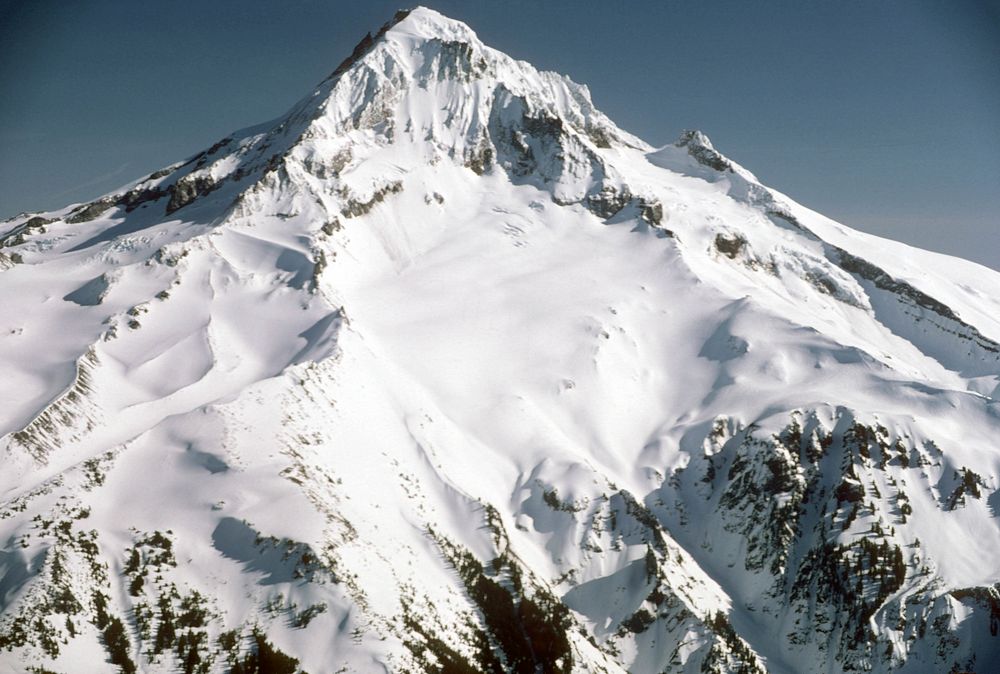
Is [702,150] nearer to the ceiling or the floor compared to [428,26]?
nearer to the floor

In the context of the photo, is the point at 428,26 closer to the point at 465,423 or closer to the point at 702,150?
the point at 702,150

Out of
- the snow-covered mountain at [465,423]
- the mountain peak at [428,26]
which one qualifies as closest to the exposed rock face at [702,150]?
the snow-covered mountain at [465,423]

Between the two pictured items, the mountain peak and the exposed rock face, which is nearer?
the mountain peak

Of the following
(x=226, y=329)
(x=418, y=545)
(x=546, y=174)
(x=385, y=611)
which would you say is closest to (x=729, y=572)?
(x=418, y=545)

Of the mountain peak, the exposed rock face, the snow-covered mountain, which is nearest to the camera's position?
the snow-covered mountain

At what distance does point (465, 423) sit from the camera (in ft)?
307

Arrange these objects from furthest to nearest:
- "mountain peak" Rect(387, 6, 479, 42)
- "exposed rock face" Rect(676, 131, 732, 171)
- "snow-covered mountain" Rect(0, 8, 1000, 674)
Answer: "exposed rock face" Rect(676, 131, 732, 171) < "mountain peak" Rect(387, 6, 479, 42) < "snow-covered mountain" Rect(0, 8, 1000, 674)

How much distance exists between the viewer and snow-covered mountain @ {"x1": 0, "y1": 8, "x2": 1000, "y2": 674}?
57.9 metres

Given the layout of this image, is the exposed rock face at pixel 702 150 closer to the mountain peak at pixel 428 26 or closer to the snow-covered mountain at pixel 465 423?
the snow-covered mountain at pixel 465 423

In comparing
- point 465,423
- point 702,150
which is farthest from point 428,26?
point 465,423

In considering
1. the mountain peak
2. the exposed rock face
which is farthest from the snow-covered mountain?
the exposed rock face

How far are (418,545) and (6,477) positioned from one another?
36507 millimetres

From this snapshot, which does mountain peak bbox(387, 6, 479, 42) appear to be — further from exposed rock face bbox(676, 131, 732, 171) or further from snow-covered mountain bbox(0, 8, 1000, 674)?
exposed rock face bbox(676, 131, 732, 171)

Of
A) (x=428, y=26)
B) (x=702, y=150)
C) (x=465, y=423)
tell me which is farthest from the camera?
(x=702, y=150)
